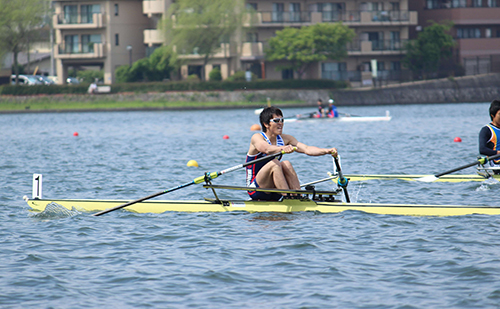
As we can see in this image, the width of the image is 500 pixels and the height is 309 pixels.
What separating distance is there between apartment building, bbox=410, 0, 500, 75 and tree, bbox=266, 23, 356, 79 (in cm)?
1096

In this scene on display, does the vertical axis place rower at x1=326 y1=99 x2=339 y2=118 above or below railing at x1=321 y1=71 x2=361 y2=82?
below

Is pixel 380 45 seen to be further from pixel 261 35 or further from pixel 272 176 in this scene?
pixel 272 176

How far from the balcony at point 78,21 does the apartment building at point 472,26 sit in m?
A: 31.1

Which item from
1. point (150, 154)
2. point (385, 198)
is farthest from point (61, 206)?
point (150, 154)

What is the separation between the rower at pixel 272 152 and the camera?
30.8ft

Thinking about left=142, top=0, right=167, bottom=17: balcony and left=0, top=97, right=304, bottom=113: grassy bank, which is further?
left=142, top=0, right=167, bottom=17: balcony

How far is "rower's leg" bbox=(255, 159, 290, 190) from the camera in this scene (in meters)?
9.54

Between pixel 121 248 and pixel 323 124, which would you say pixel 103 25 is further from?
pixel 121 248

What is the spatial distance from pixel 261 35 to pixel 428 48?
15179 millimetres

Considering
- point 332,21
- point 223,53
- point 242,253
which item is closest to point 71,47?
point 223,53

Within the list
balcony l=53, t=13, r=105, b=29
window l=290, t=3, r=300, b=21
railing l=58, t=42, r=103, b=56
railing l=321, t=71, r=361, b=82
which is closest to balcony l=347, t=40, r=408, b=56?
railing l=321, t=71, r=361, b=82

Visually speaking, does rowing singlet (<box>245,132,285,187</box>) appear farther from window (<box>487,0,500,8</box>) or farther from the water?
window (<box>487,0,500,8</box>)

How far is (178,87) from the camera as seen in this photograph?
53.7 m

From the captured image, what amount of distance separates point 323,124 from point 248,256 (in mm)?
28283
